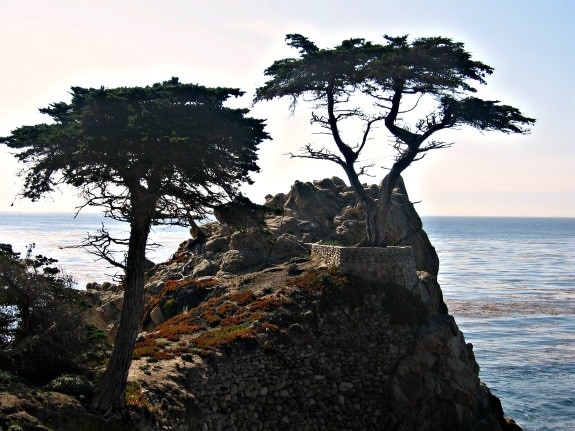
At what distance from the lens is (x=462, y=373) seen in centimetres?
3288

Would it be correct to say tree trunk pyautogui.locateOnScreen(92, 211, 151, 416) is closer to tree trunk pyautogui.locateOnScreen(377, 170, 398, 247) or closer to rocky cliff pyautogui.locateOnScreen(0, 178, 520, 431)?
rocky cliff pyautogui.locateOnScreen(0, 178, 520, 431)

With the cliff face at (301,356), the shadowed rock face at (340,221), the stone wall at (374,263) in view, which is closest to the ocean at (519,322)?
the cliff face at (301,356)

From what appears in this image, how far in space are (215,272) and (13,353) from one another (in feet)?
62.9

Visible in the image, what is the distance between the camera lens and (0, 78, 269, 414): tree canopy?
23.5m

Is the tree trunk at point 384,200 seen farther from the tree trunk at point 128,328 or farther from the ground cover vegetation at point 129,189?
the tree trunk at point 128,328

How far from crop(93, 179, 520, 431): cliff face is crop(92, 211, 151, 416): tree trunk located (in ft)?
3.12

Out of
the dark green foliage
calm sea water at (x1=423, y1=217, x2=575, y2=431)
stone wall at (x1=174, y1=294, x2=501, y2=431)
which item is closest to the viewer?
the dark green foliage

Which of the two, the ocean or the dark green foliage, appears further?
the ocean

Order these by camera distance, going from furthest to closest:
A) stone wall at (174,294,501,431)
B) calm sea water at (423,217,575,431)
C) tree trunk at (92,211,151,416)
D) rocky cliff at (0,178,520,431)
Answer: calm sea water at (423,217,575,431) < stone wall at (174,294,501,431) < rocky cliff at (0,178,520,431) < tree trunk at (92,211,151,416)

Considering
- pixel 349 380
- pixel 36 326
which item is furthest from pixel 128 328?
pixel 349 380

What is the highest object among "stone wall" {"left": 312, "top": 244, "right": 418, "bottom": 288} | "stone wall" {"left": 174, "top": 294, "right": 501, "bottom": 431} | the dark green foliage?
"stone wall" {"left": 312, "top": 244, "right": 418, "bottom": 288}

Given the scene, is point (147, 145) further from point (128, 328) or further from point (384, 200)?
point (384, 200)

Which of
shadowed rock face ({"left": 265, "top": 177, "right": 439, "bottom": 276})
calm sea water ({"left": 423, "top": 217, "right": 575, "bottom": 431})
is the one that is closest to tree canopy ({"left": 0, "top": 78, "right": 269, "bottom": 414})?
shadowed rock face ({"left": 265, "top": 177, "right": 439, "bottom": 276})

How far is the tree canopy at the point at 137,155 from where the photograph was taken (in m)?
23.5
